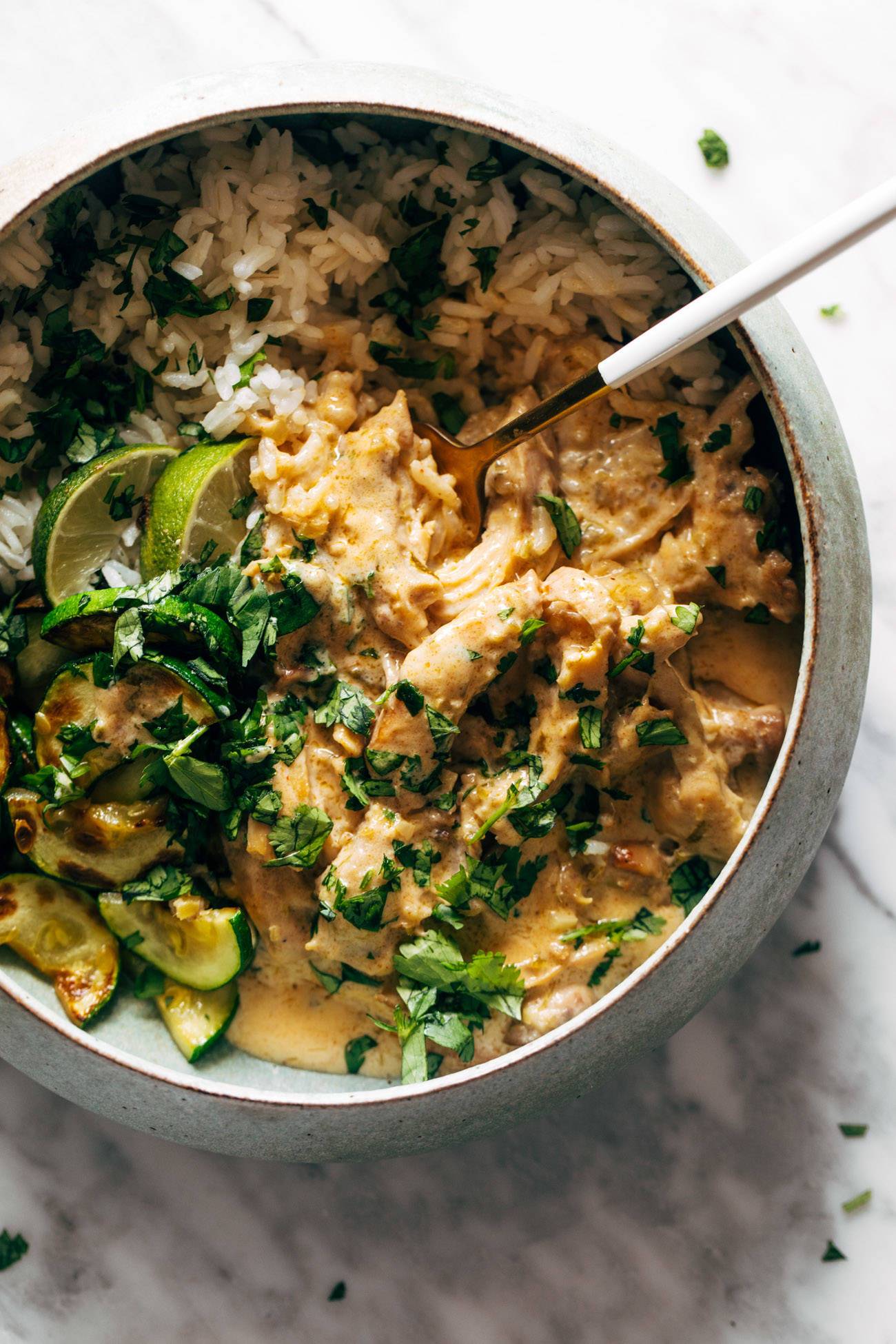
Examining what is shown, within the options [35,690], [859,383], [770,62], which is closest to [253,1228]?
[35,690]

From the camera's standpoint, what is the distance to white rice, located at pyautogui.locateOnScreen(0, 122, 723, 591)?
203cm

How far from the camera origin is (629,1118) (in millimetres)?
2350

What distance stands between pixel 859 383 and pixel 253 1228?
2106 mm

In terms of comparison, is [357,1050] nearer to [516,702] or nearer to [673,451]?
[516,702]

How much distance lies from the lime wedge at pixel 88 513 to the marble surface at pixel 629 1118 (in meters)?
0.79

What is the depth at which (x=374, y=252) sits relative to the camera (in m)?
2.09

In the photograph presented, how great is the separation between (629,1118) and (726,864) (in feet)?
2.66

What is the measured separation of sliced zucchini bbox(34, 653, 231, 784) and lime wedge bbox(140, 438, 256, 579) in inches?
7.6

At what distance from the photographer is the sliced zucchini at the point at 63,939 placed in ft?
6.43

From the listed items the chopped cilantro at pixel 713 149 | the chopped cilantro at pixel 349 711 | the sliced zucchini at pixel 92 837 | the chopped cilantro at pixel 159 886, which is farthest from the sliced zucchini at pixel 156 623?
the chopped cilantro at pixel 713 149

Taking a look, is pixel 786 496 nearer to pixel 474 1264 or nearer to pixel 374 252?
pixel 374 252

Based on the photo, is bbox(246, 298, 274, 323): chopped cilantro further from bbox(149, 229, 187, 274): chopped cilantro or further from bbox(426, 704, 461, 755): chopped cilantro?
bbox(426, 704, 461, 755): chopped cilantro

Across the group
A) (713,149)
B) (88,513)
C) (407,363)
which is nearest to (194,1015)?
(88,513)

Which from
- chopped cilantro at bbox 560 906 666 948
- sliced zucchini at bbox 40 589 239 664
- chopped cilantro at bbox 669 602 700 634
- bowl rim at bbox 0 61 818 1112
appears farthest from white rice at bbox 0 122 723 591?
chopped cilantro at bbox 560 906 666 948
